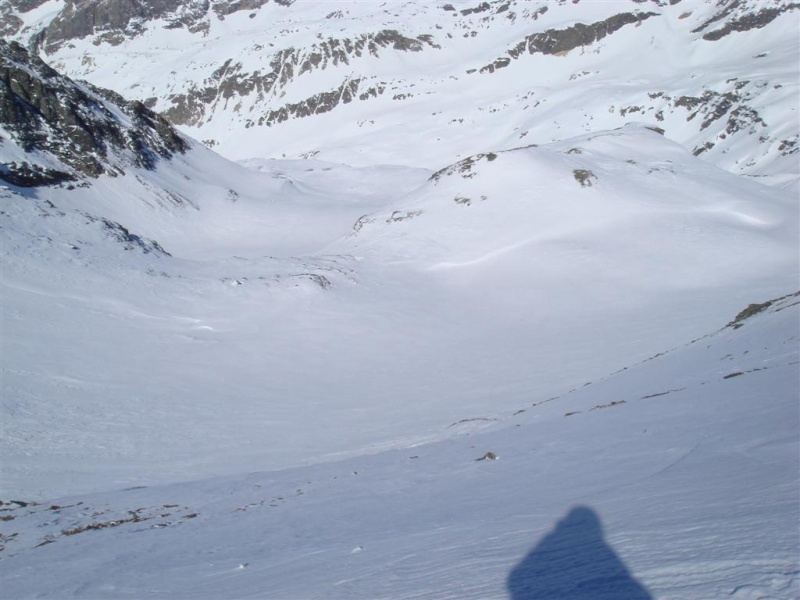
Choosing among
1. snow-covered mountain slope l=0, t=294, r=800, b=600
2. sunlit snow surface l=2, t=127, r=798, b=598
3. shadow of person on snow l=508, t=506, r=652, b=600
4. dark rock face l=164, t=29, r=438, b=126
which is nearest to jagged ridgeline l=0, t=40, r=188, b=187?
sunlit snow surface l=2, t=127, r=798, b=598

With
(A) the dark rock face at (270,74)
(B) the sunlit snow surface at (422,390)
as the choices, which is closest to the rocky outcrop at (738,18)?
(A) the dark rock face at (270,74)

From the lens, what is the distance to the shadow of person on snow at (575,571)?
349 centimetres

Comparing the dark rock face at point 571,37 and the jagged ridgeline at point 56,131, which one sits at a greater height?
the dark rock face at point 571,37

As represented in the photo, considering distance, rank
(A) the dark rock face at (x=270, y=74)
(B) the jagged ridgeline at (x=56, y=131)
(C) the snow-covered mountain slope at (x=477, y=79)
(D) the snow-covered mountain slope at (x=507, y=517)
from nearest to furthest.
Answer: (D) the snow-covered mountain slope at (x=507, y=517) < (B) the jagged ridgeline at (x=56, y=131) < (C) the snow-covered mountain slope at (x=477, y=79) < (A) the dark rock face at (x=270, y=74)

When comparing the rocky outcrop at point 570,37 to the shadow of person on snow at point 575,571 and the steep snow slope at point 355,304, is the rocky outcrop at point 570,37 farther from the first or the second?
the shadow of person on snow at point 575,571

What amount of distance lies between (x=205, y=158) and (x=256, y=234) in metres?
14.9

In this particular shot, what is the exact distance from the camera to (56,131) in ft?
132

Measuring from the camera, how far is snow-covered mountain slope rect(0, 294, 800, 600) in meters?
3.79

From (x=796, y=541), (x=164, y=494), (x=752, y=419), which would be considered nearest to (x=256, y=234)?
Result: (x=164, y=494)

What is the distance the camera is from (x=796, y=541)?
335 cm

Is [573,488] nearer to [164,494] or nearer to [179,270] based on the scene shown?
[164,494]

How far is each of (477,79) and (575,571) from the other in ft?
372

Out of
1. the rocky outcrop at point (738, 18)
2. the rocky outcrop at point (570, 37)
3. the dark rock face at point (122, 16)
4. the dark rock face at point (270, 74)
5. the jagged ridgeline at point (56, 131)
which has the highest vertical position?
the dark rock face at point (122, 16)

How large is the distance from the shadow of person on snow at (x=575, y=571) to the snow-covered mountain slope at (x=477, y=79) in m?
61.7
